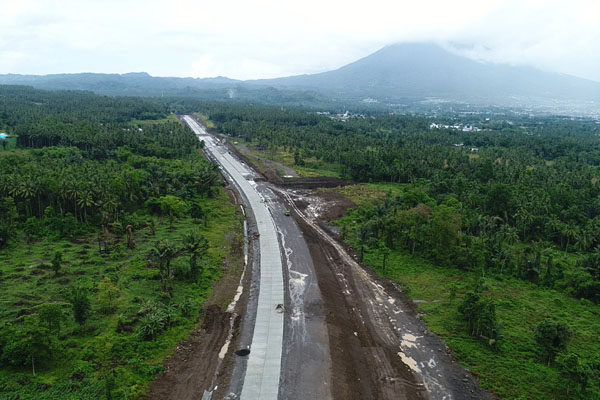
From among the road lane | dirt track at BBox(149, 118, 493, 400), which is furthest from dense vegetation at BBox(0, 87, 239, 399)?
the road lane

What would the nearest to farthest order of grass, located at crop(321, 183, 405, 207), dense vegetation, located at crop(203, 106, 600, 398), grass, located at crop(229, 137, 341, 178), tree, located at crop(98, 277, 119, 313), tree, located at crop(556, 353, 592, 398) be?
tree, located at crop(556, 353, 592, 398) < dense vegetation, located at crop(203, 106, 600, 398) < tree, located at crop(98, 277, 119, 313) < grass, located at crop(321, 183, 405, 207) < grass, located at crop(229, 137, 341, 178)

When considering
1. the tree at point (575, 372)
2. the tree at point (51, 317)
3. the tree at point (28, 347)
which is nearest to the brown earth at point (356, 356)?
the tree at point (575, 372)

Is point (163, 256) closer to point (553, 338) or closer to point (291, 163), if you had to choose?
point (553, 338)

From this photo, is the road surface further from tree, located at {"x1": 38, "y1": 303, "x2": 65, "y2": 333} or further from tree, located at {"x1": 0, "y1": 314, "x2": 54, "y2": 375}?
tree, located at {"x1": 38, "y1": 303, "x2": 65, "y2": 333}

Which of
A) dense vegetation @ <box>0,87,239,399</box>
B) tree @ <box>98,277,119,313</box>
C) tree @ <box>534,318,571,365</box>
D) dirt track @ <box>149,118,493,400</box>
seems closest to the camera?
dense vegetation @ <box>0,87,239,399</box>

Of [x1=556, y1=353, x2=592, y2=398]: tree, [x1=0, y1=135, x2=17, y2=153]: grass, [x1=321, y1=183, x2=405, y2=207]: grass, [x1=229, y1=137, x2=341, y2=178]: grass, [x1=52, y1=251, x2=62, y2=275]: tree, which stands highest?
[x1=0, y1=135, x2=17, y2=153]: grass

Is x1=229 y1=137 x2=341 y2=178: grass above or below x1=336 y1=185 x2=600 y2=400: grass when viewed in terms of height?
above

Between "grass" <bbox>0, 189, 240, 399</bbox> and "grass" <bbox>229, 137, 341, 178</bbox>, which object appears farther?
"grass" <bbox>229, 137, 341, 178</bbox>

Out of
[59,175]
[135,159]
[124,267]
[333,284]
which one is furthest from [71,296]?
[135,159]

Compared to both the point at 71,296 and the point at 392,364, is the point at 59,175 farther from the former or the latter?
the point at 392,364
